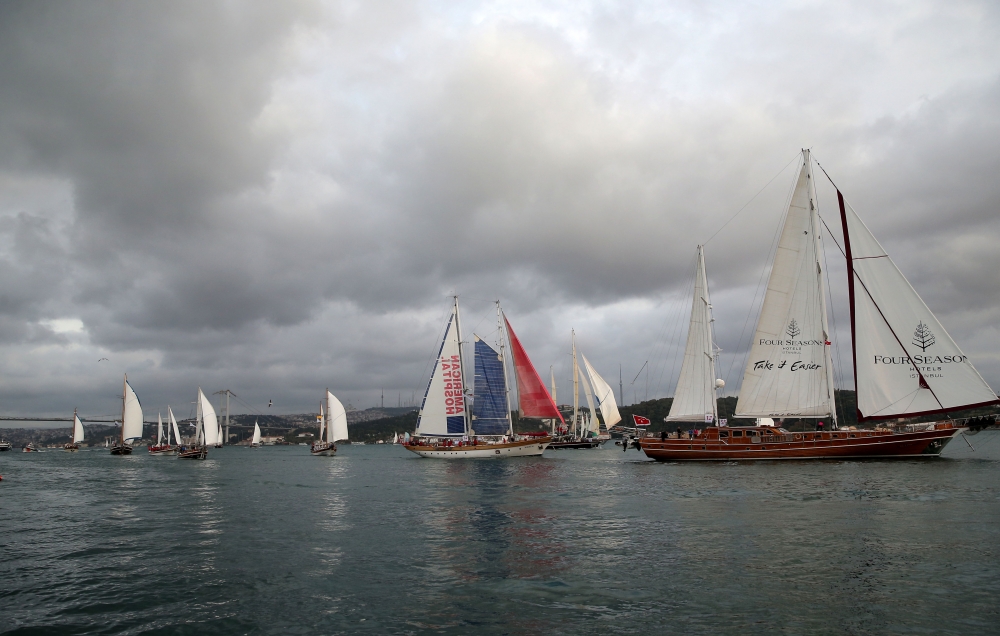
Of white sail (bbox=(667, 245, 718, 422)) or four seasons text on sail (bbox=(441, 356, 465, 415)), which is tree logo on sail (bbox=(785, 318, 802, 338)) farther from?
four seasons text on sail (bbox=(441, 356, 465, 415))

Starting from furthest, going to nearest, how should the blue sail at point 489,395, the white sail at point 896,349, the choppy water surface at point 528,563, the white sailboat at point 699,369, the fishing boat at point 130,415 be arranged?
the fishing boat at point 130,415
the blue sail at point 489,395
the white sailboat at point 699,369
the white sail at point 896,349
the choppy water surface at point 528,563

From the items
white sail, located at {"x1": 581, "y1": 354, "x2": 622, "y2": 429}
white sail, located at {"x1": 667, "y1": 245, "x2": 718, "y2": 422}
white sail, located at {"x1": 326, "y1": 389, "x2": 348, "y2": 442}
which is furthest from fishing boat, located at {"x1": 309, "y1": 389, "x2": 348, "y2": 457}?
white sail, located at {"x1": 667, "y1": 245, "x2": 718, "y2": 422}

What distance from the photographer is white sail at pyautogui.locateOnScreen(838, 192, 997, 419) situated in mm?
43281

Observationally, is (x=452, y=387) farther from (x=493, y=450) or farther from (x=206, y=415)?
(x=206, y=415)

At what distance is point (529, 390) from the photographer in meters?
74.1

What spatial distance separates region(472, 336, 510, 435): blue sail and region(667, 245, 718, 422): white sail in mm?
22585

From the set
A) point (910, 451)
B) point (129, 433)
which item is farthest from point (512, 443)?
point (129, 433)

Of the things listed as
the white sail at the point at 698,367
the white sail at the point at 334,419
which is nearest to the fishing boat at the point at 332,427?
the white sail at the point at 334,419

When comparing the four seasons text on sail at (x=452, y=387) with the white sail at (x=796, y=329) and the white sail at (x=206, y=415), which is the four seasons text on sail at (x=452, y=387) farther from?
the white sail at (x=206, y=415)

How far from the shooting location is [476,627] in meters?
11.8

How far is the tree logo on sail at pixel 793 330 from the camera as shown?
48.2m

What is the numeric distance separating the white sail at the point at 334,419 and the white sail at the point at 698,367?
288 ft

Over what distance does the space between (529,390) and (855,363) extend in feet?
120

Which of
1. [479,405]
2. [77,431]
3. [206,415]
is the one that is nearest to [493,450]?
[479,405]
